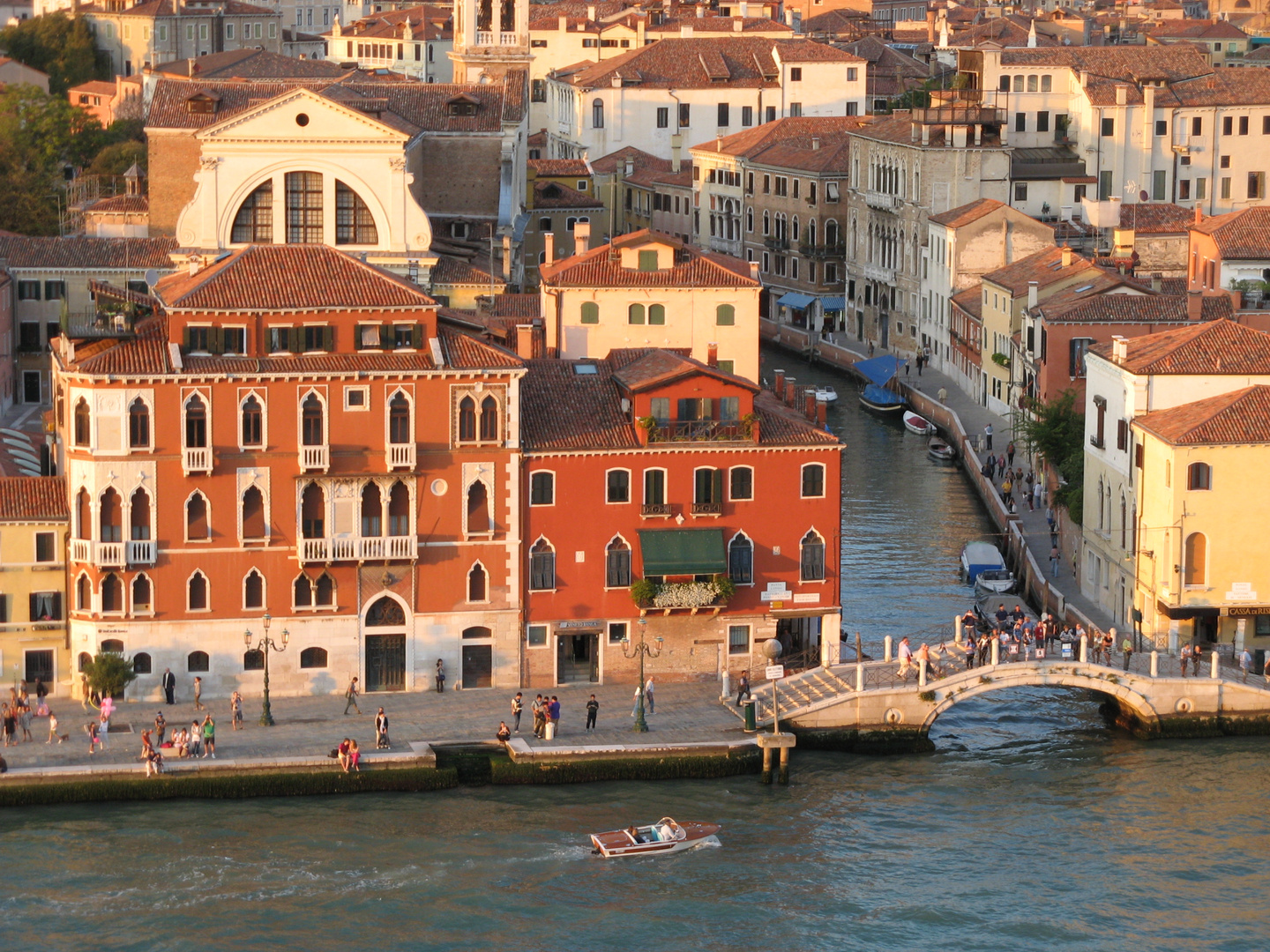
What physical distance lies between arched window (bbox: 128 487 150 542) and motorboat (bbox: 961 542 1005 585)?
2290cm

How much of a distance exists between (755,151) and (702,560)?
65784mm

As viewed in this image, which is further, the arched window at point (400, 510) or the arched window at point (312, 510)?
the arched window at point (400, 510)

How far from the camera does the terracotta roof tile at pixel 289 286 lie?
184ft

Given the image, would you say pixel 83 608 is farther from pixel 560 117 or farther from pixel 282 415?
pixel 560 117

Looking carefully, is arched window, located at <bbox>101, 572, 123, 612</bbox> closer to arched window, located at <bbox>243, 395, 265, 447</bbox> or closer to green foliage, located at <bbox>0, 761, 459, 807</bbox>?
arched window, located at <bbox>243, 395, 265, 447</bbox>

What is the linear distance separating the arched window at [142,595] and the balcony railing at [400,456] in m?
5.23

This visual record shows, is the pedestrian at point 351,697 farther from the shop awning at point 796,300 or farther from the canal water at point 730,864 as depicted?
the shop awning at point 796,300

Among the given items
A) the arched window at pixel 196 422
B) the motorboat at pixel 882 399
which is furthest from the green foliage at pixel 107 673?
the motorboat at pixel 882 399

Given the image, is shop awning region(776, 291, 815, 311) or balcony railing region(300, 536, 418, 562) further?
shop awning region(776, 291, 815, 311)

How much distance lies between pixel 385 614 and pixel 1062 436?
24100mm

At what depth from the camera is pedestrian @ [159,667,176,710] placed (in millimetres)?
55250

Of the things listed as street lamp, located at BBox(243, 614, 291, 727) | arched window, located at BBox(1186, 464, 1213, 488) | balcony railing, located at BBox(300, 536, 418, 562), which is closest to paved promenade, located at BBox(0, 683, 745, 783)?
street lamp, located at BBox(243, 614, 291, 727)

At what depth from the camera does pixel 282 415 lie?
2183 inches

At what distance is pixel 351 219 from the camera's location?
78.8m
